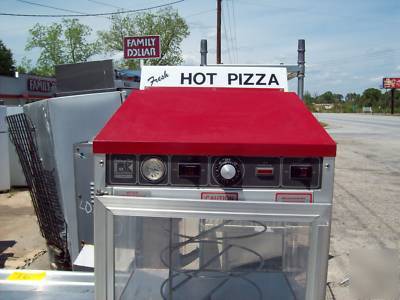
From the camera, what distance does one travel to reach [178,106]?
1.99 meters

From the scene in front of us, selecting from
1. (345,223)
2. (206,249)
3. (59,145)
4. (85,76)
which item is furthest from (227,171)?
(345,223)

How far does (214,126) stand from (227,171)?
0.74ft

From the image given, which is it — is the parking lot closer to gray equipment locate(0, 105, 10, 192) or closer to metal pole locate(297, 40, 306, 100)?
gray equipment locate(0, 105, 10, 192)

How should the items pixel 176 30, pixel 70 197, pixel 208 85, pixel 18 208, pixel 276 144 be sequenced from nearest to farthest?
pixel 276 144, pixel 208 85, pixel 70 197, pixel 18 208, pixel 176 30

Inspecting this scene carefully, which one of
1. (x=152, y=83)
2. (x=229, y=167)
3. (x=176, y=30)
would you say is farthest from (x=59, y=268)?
(x=176, y=30)

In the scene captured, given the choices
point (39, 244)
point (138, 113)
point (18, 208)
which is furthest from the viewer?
point (18, 208)

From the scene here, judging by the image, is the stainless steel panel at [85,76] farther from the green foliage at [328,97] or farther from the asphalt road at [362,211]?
the green foliage at [328,97]

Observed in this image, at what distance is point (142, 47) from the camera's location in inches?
326

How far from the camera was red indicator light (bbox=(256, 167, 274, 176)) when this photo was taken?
5.63ft

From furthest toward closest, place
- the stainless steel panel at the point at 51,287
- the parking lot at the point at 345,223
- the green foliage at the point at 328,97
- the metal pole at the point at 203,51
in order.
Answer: the green foliage at the point at 328,97, the parking lot at the point at 345,223, the metal pole at the point at 203,51, the stainless steel panel at the point at 51,287

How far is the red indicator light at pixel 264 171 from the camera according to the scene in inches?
67.6

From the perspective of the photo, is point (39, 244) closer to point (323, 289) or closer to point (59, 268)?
point (59, 268)

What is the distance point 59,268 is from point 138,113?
6.44 feet

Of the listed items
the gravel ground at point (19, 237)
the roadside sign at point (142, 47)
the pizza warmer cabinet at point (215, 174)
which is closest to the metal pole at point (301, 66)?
the pizza warmer cabinet at point (215, 174)
